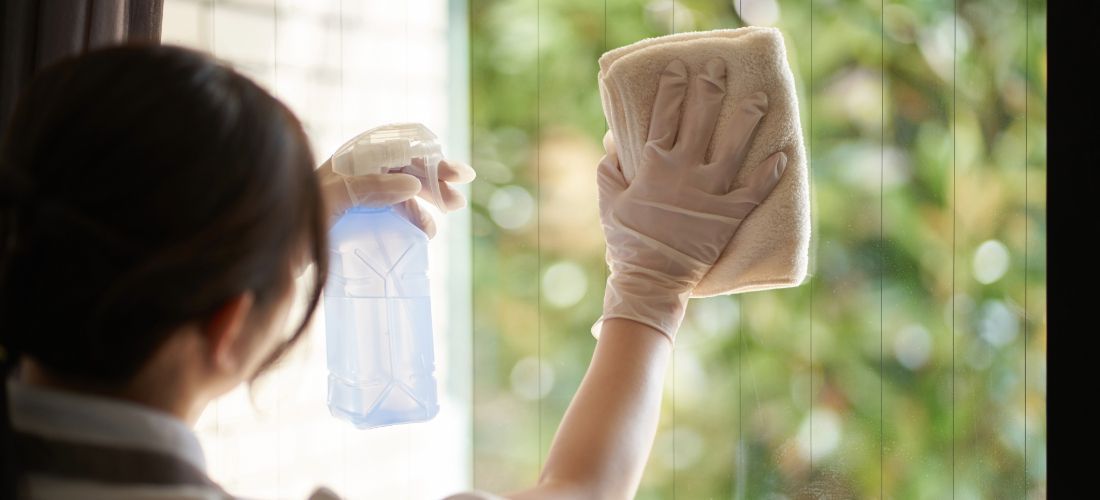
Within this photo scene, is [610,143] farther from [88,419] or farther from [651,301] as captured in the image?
[88,419]

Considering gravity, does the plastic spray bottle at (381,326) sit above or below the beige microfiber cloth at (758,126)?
below

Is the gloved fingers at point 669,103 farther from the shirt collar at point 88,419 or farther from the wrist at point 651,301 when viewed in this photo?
the shirt collar at point 88,419

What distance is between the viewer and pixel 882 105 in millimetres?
1108

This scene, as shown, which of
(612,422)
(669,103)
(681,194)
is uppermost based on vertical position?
A: (669,103)

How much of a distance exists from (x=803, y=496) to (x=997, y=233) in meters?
0.42

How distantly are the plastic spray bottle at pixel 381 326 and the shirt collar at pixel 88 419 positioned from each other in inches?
18.0

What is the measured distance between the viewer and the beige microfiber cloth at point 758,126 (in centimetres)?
101

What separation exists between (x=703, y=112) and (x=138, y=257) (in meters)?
0.63

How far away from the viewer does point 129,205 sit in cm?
59
